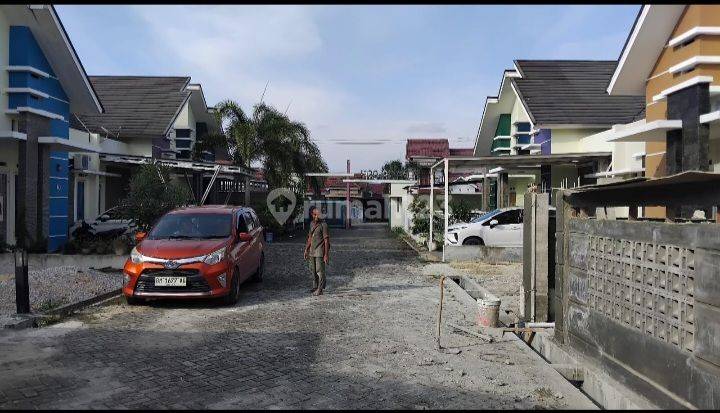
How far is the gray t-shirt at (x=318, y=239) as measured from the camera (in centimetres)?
1045

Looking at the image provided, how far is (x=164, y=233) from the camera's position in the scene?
10.0 m

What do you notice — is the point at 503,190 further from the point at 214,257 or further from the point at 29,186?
the point at 29,186

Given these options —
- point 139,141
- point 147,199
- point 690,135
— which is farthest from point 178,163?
point 690,135

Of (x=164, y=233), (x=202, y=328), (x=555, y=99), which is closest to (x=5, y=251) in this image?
(x=164, y=233)

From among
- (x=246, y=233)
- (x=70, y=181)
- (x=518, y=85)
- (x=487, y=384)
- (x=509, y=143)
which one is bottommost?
(x=487, y=384)

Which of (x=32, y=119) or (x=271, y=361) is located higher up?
(x=32, y=119)

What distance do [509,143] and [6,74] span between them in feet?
61.8

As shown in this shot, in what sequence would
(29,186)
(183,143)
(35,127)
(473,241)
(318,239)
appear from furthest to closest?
1. (183,143)
2. (473,241)
3. (35,127)
4. (29,186)
5. (318,239)

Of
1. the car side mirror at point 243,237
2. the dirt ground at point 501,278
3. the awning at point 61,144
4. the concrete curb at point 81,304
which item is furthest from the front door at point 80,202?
Result: the dirt ground at point 501,278

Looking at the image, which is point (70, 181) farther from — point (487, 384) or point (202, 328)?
point (487, 384)

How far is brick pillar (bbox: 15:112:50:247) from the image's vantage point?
14.2 meters

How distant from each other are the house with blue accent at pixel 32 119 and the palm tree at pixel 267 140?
7.75 m

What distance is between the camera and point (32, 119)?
47.5ft

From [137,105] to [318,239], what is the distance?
56.4 feet
